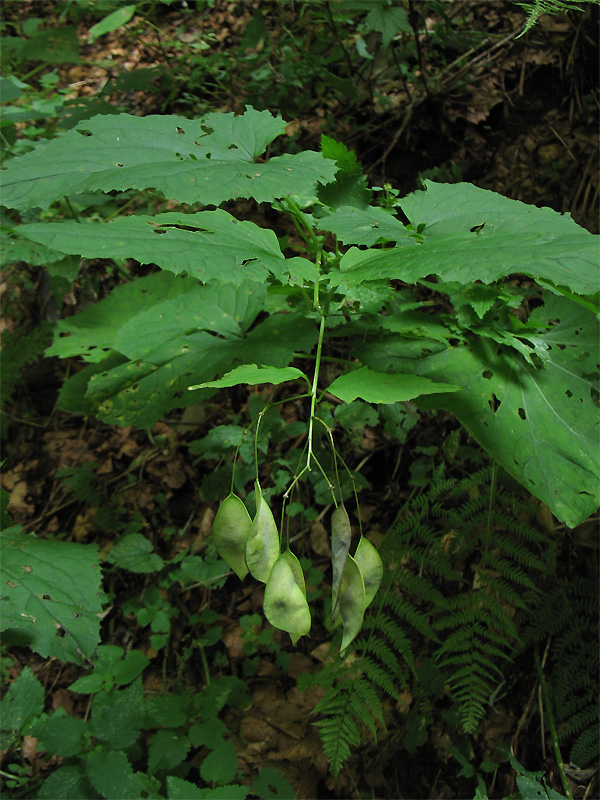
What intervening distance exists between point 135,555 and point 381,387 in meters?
1.78

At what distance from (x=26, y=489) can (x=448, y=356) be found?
2.64 m

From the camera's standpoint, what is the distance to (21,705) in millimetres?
1953

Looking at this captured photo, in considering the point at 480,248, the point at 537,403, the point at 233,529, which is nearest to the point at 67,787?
the point at 233,529

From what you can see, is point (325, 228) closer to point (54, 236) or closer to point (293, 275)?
point (293, 275)

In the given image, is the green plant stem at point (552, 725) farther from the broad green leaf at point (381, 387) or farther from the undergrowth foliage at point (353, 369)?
the broad green leaf at point (381, 387)

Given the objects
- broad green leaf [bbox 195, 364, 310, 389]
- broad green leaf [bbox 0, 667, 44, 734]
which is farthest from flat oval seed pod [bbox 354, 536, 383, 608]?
broad green leaf [bbox 0, 667, 44, 734]

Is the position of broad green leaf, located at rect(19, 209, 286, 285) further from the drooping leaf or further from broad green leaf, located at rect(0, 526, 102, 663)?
broad green leaf, located at rect(0, 526, 102, 663)

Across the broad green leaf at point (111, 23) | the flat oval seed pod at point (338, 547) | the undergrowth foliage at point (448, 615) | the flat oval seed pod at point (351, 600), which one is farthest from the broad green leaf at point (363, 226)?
the broad green leaf at point (111, 23)

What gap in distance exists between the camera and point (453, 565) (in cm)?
204

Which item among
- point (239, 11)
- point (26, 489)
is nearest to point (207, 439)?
point (26, 489)

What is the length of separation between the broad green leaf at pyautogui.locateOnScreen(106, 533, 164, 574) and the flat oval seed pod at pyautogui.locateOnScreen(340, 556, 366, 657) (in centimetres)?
158

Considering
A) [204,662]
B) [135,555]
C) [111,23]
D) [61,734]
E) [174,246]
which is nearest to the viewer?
[174,246]

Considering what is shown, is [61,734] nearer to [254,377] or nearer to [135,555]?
[135,555]

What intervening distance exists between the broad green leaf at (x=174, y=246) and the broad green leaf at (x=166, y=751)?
1.67 m
